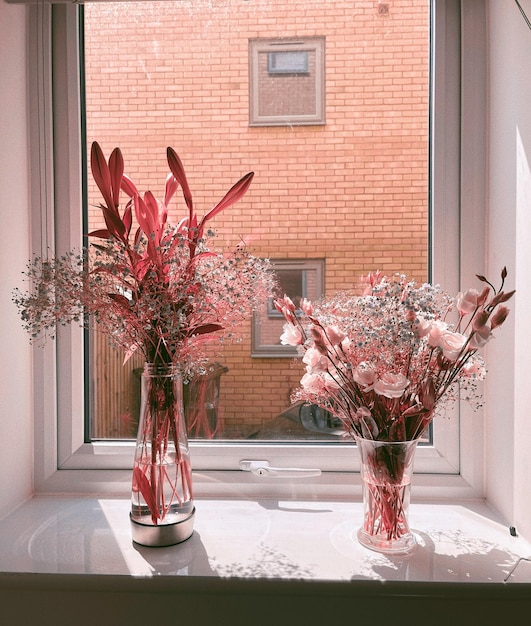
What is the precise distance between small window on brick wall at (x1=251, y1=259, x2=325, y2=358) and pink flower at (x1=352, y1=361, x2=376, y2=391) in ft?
1.24

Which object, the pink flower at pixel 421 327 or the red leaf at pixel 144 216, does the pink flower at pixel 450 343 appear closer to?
the pink flower at pixel 421 327

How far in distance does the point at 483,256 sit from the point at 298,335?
1.69 ft

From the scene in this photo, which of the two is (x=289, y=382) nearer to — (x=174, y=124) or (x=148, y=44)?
(x=174, y=124)

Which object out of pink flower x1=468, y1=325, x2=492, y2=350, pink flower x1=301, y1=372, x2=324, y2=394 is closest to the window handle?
pink flower x1=301, y1=372, x2=324, y2=394

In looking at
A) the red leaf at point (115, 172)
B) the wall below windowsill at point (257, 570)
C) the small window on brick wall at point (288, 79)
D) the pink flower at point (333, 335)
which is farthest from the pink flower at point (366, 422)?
the small window on brick wall at point (288, 79)

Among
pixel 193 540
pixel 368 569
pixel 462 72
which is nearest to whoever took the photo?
pixel 368 569

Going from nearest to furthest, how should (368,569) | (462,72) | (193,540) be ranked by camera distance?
(368,569)
(193,540)
(462,72)

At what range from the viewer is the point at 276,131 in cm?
135

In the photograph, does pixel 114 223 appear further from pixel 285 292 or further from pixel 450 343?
pixel 450 343

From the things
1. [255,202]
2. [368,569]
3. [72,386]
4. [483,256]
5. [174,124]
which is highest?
[174,124]

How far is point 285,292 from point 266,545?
56 centimetres

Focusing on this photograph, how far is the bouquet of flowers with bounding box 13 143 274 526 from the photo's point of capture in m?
1.04

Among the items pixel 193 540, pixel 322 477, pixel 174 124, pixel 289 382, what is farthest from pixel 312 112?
pixel 193 540

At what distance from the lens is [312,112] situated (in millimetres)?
Result: 1341
